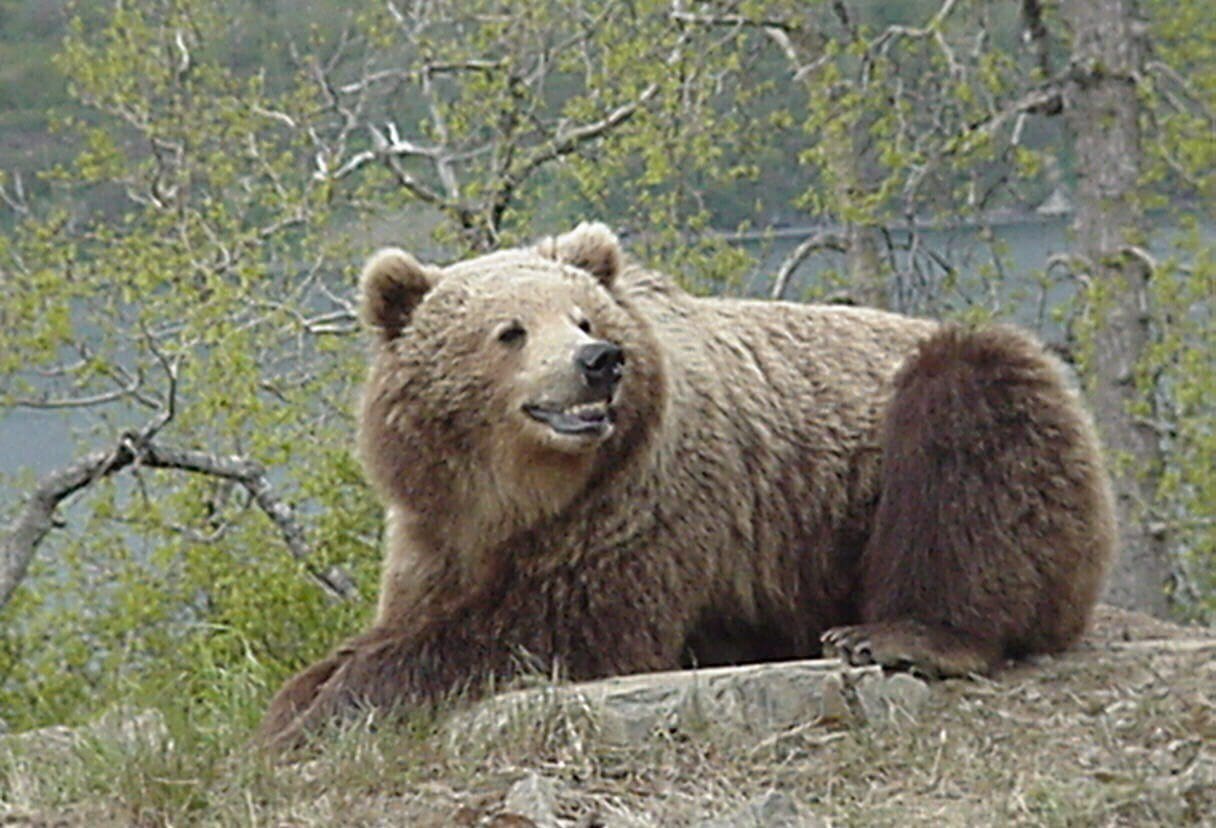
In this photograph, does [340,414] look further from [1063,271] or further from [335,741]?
[335,741]

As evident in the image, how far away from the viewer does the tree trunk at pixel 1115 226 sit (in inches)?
440

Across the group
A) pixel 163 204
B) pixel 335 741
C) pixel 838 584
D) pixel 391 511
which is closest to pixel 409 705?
pixel 335 741

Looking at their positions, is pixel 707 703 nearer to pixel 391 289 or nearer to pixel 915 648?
pixel 915 648

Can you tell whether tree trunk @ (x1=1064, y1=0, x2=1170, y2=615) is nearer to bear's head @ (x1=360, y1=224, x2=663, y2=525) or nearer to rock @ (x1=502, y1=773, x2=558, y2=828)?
bear's head @ (x1=360, y1=224, x2=663, y2=525)

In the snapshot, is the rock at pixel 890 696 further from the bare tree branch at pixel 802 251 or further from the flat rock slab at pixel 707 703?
the bare tree branch at pixel 802 251

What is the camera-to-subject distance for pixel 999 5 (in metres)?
12.9

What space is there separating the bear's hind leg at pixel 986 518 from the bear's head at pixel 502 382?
2.49ft

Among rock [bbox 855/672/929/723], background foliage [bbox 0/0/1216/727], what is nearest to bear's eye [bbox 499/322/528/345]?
rock [bbox 855/672/929/723]

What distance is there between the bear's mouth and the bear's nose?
0.22ft

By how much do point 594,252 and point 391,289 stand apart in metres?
0.55

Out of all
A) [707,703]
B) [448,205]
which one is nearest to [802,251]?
[448,205]

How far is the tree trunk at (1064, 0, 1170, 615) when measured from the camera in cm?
1119

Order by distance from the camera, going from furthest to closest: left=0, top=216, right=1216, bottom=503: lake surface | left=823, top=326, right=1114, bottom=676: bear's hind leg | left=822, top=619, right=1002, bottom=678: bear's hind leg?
left=0, top=216, right=1216, bottom=503: lake surface
left=823, top=326, right=1114, bottom=676: bear's hind leg
left=822, top=619, right=1002, bottom=678: bear's hind leg

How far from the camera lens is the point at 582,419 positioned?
505cm
